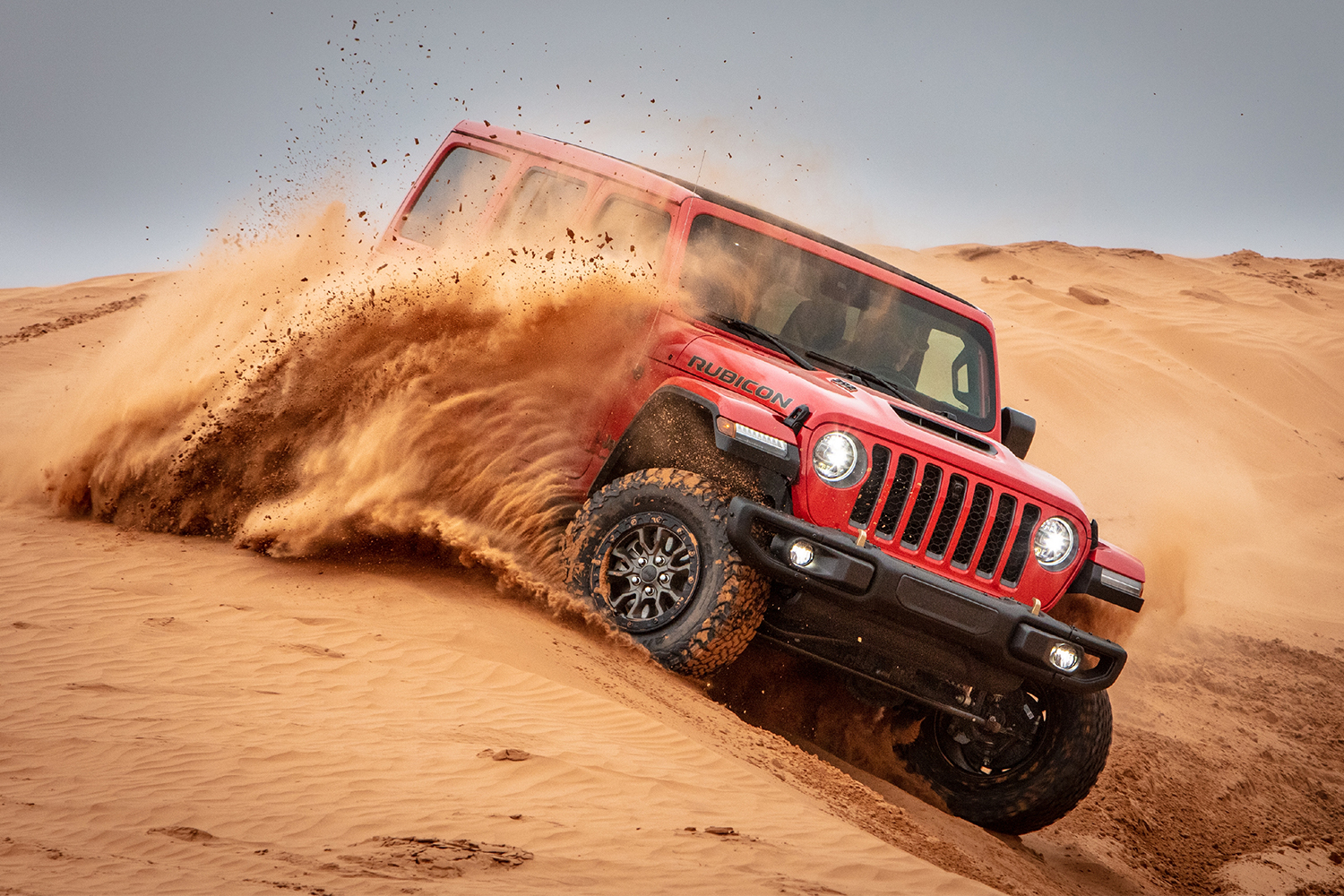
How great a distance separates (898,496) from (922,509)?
4.6 inches

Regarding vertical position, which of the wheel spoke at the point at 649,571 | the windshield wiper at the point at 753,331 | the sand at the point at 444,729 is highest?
the windshield wiper at the point at 753,331

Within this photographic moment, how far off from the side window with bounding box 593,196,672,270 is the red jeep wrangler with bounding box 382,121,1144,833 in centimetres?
1

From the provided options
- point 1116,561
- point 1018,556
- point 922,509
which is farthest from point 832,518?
point 1116,561

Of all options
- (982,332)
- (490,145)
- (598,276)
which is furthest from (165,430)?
(982,332)

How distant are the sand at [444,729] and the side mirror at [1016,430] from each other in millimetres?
1052

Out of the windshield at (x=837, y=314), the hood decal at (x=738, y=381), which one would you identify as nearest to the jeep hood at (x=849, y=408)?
the hood decal at (x=738, y=381)

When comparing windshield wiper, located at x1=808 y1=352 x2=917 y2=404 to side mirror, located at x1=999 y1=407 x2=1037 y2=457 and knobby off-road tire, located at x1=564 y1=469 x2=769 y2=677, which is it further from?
knobby off-road tire, located at x1=564 y1=469 x2=769 y2=677

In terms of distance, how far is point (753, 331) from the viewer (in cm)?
530

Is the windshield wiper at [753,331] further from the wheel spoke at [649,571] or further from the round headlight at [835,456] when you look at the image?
the wheel spoke at [649,571]

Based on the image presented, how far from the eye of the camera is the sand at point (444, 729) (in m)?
3.04

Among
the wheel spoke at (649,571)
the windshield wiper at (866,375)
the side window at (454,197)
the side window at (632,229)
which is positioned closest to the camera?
the wheel spoke at (649,571)

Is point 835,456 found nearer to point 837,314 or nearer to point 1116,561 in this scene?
point 837,314

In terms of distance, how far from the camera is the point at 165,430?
6.77 metres

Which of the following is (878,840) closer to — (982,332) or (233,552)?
(982,332)
